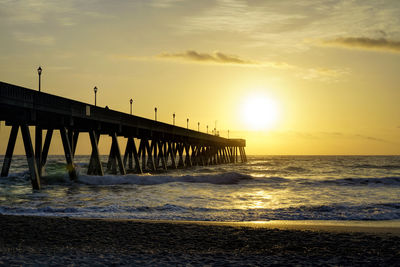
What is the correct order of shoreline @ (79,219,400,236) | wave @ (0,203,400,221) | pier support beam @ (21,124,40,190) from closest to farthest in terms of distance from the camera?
shoreline @ (79,219,400,236) → wave @ (0,203,400,221) → pier support beam @ (21,124,40,190)

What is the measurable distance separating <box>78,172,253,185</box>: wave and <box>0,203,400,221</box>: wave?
1610cm

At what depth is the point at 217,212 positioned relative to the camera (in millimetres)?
15266

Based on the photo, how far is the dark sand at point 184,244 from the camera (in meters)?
7.89

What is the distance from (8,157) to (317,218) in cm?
2307

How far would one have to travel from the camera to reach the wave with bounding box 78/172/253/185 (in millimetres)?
31734

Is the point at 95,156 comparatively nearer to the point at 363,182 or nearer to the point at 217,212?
the point at 363,182

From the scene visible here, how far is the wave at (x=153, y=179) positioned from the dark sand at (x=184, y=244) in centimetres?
1980

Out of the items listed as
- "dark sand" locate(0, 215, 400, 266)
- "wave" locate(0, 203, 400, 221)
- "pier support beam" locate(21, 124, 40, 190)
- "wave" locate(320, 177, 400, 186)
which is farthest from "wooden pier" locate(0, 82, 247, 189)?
"wave" locate(320, 177, 400, 186)

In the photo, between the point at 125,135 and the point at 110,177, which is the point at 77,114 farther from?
the point at 125,135

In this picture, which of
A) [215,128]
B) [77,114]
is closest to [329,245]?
[77,114]

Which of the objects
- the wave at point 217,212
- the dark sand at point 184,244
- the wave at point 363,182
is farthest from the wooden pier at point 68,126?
the wave at point 363,182

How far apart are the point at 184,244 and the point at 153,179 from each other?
24.8 meters

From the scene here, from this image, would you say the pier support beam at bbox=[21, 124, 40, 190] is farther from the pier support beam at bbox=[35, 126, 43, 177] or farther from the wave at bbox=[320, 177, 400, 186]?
the wave at bbox=[320, 177, 400, 186]

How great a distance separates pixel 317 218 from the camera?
14.3 metres
